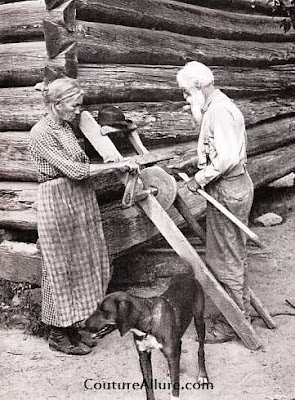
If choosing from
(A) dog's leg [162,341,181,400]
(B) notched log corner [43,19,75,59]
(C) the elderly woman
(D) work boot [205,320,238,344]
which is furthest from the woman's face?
(D) work boot [205,320,238,344]

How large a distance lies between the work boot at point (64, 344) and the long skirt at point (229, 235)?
1.13 m

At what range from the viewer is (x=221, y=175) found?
13.7 feet

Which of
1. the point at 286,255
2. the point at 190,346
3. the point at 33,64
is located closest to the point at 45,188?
the point at 33,64

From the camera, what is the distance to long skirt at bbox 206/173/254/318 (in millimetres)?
4230

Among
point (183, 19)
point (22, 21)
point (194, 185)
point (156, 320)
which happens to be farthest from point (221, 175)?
point (183, 19)

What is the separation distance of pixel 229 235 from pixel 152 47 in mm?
2115

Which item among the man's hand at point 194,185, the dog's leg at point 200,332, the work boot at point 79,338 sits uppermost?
the man's hand at point 194,185

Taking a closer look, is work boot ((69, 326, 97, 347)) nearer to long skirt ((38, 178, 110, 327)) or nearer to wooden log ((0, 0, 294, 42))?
long skirt ((38, 178, 110, 327))

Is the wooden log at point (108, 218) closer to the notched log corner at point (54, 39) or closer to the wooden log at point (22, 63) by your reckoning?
the wooden log at point (22, 63)

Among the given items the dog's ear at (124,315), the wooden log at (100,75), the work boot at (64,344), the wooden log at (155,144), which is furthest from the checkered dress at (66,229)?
the dog's ear at (124,315)

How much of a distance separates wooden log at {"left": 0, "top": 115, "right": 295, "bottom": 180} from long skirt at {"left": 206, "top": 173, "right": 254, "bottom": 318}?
0.73m

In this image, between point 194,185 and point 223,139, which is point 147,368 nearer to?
point 194,185

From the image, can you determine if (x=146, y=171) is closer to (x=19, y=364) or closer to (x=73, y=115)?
(x=73, y=115)

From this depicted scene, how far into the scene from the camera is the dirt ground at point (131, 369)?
3828 mm
